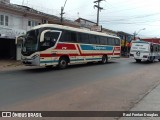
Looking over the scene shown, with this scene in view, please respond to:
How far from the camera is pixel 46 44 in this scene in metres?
17.0

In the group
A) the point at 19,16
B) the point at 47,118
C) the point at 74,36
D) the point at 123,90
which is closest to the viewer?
the point at 47,118

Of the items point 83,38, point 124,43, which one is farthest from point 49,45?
point 124,43

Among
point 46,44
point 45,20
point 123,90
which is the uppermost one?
point 45,20

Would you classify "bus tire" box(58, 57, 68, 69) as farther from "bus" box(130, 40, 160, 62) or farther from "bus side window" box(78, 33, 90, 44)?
"bus" box(130, 40, 160, 62)

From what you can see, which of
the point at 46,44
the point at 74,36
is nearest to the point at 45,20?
the point at 74,36

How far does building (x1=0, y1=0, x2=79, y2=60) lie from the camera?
86.5ft

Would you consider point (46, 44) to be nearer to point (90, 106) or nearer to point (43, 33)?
point (43, 33)

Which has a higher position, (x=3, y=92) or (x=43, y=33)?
(x=43, y=33)

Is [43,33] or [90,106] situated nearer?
[90,106]

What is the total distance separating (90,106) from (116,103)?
1018mm

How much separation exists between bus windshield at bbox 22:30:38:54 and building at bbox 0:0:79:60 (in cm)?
784

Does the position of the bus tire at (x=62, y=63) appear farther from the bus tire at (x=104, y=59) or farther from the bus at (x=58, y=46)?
the bus tire at (x=104, y=59)

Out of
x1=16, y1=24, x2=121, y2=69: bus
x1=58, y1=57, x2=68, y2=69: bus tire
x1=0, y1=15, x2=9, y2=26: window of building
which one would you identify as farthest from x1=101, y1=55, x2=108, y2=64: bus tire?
x1=0, y1=15, x2=9, y2=26: window of building

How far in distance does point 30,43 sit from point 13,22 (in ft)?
42.7
